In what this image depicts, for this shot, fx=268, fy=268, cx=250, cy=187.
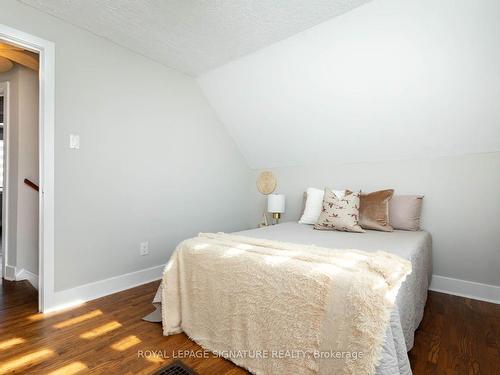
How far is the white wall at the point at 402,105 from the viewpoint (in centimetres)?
188

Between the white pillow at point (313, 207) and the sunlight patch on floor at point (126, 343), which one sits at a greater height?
the white pillow at point (313, 207)

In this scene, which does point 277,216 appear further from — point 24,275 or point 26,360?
point 24,275

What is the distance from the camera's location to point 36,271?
2582 mm

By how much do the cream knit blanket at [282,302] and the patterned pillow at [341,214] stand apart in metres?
0.96

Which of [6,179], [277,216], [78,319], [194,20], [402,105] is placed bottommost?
[78,319]

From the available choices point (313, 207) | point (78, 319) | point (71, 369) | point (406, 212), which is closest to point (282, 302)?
point (71, 369)

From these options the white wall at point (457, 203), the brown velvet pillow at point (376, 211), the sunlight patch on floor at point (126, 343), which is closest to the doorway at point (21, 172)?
the sunlight patch on floor at point (126, 343)

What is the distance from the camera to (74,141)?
217cm

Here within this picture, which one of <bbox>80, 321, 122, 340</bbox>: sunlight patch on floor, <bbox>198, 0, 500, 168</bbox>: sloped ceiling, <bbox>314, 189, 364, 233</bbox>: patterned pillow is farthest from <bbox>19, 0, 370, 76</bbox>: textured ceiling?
<bbox>80, 321, 122, 340</bbox>: sunlight patch on floor

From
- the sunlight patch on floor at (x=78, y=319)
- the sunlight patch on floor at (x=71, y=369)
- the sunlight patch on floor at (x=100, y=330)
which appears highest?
the sunlight patch on floor at (x=71, y=369)

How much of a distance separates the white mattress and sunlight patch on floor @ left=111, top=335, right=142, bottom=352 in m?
1.07

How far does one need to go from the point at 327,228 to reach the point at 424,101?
4.45 feet

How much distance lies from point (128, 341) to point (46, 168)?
1390 millimetres

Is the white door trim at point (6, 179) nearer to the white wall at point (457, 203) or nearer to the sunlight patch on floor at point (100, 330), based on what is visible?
the sunlight patch on floor at point (100, 330)
